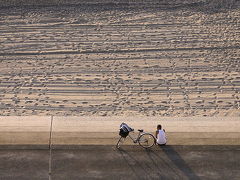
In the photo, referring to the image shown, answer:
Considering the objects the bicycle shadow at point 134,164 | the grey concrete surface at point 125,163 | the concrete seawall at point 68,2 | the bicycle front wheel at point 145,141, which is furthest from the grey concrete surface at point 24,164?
the concrete seawall at point 68,2

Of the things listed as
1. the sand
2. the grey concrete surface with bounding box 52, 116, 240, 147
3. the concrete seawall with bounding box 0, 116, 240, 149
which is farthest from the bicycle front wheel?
the sand

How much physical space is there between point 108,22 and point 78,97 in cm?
566

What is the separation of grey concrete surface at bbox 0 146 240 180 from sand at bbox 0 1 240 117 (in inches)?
121

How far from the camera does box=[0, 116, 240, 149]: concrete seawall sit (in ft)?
43.4

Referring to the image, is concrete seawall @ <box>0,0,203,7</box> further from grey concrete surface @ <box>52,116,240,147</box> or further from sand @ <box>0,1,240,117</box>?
grey concrete surface @ <box>52,116,240,147</box>

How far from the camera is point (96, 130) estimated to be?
13734 millimetres

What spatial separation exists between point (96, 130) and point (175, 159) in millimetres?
2228

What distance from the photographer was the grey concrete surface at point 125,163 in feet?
39.5

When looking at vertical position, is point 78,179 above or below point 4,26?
below

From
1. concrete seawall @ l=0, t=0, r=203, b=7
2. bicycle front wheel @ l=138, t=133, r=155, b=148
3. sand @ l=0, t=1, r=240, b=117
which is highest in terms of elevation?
concrete seawall @ l=0, t=0, r=203, b=7

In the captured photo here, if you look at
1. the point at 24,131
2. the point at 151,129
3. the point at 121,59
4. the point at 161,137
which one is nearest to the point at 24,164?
the point at 24,131

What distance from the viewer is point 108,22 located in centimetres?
2172

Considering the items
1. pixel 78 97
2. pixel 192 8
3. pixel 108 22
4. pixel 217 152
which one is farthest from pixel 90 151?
pixel 192 8

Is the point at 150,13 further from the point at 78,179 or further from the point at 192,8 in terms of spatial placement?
the point at 78,179
